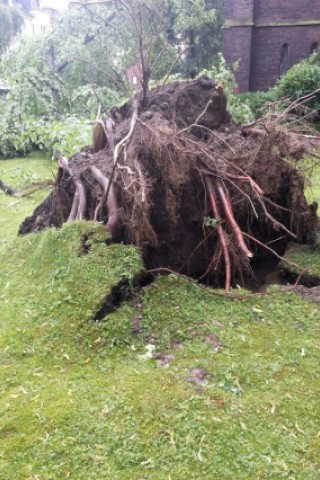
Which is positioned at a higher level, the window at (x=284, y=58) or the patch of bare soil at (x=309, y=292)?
the window at (x=284, y=58)

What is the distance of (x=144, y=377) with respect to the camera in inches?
118

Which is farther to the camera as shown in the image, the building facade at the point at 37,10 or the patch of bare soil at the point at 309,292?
the building facade at the point at 37,10

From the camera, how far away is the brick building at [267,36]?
1761 centimetres

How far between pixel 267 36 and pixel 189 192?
52.7ft

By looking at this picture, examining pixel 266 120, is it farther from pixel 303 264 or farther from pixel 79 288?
pixel 79 288

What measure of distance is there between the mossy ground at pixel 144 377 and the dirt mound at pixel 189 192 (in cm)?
43

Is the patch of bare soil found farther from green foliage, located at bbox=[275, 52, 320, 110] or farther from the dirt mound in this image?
green foliage, located at bbox=[275, 52, 320, 110]

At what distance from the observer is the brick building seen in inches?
693

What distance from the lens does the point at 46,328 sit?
11.3 feet

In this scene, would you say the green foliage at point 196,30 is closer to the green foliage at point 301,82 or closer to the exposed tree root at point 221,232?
the green foliage at point 301,82

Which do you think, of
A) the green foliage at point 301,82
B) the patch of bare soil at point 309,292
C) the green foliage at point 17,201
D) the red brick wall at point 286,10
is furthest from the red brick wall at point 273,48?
the patch of bare soil at point 309,292

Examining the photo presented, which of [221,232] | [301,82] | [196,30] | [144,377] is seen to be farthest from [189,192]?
[196,30]

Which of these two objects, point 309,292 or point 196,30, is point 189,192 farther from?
point 196,30

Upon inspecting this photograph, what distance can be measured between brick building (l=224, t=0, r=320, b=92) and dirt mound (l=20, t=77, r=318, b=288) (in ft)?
47.4
